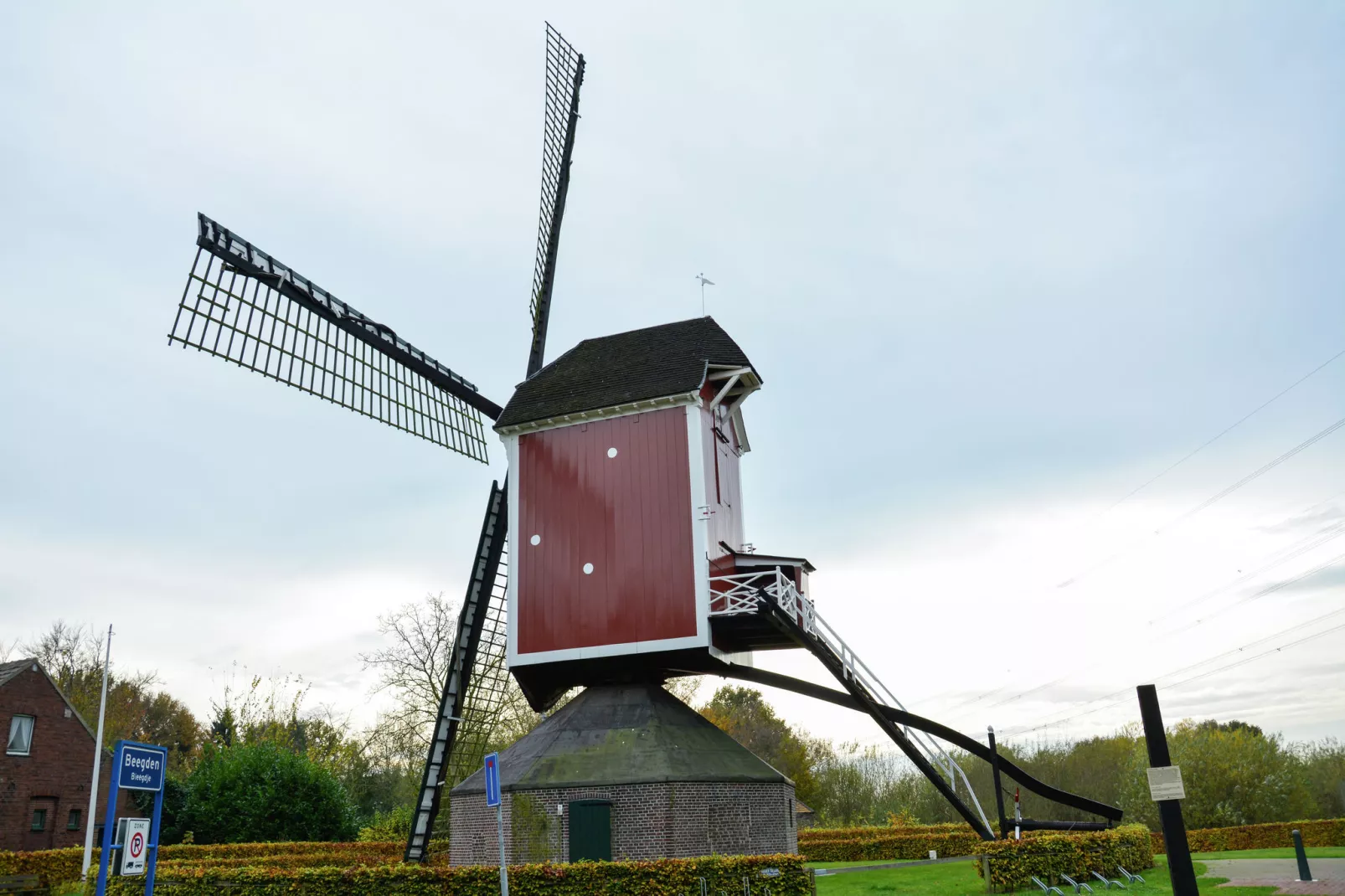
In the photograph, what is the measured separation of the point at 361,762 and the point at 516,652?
1143 inches

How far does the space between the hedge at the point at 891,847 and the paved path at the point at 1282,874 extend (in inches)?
326

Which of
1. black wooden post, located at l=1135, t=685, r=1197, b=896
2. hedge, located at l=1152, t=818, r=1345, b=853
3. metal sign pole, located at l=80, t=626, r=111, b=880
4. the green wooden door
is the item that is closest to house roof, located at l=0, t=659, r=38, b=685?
metal sign pole, located at l=80, t=626, r=111, b=880

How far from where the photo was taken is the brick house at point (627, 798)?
57.4 feet

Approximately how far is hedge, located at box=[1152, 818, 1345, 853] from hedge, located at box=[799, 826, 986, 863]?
5.87m

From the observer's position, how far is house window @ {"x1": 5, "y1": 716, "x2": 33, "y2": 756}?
29.7 m

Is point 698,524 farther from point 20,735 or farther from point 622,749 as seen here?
point 20,735

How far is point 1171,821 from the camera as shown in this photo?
9523 millimetres

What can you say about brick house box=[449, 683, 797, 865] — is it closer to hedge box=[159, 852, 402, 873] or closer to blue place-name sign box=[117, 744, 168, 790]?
hedge box=[159, 852, 402, 873]

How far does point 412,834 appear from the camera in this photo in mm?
18766

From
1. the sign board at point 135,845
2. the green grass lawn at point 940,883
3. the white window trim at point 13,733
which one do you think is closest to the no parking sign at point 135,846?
the sign board at point 135,845

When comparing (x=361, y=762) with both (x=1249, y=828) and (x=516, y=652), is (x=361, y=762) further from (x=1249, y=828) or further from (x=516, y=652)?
(x=1249, y=828)

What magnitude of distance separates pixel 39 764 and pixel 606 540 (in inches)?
901

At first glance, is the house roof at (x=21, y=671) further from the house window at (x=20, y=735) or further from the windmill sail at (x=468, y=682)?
the windmill sail at (x=468, y=682)

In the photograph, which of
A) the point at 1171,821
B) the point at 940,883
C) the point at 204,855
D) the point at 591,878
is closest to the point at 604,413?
the point at 591,878
